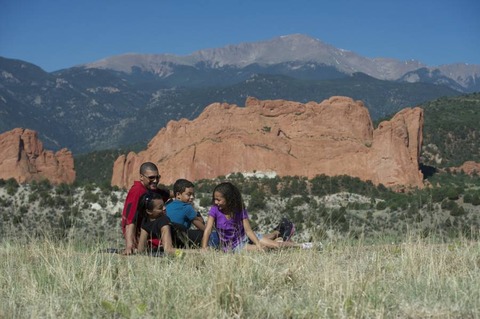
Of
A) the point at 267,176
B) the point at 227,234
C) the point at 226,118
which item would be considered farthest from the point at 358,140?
the point at 227,234

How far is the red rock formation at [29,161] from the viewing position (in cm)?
6781

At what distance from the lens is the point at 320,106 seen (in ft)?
232

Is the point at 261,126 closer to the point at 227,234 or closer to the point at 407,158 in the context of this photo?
the point at 407,158

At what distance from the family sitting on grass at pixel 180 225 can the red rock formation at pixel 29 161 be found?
203 ft

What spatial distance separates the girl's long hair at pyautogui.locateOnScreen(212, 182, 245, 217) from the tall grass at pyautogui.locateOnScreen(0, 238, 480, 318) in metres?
1.54

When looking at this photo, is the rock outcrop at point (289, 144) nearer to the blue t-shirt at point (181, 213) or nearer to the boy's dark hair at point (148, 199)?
the blue t-shirt at point (181, 213)

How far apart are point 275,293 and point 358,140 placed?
62678mm

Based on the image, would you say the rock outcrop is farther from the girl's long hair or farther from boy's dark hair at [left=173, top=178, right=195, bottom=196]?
the girl's long hair

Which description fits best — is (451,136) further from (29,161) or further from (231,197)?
(231,197)

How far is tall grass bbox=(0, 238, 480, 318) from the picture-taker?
4055mm

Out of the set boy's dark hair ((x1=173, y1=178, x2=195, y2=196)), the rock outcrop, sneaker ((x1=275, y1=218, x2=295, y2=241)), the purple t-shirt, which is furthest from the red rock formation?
the purple t-shirt

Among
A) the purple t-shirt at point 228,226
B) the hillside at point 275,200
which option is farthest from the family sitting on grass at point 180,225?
the hillside at point 275,200

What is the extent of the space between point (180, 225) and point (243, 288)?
356 cm

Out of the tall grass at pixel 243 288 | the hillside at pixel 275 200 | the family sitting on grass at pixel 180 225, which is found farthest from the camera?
the hillside at pixel 275 200
